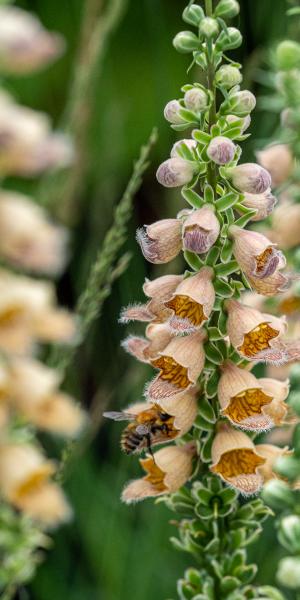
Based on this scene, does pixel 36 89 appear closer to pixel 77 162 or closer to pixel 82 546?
pixel 77 162

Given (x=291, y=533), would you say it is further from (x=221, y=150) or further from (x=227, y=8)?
(x=227, y=8)

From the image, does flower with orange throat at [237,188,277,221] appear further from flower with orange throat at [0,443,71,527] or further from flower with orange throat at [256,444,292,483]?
flower with orange throat at [0,443,71,527]

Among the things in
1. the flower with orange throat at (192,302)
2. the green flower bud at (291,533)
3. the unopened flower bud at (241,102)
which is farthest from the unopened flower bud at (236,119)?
the green flower bud at (291,533)

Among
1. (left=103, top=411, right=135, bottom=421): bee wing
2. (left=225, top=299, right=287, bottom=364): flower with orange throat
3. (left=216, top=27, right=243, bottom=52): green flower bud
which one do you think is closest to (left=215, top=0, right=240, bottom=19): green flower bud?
(left=216, top=27, right=243, bottom=52): green flower bud

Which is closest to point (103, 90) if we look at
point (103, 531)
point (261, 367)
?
point (261, 367)

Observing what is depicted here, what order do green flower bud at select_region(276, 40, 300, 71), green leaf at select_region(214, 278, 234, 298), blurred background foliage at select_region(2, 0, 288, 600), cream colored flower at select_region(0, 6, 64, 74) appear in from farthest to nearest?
blurred background foliage at select_region(2, 0, 288, 600) → green leaf at select_region(214, 278, 234, 298) → green flower bud at select_region(276, 40, 300, 71) → cream colored flower at select_region(0, 6, 64, 74)
